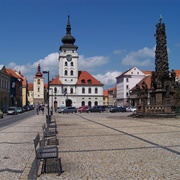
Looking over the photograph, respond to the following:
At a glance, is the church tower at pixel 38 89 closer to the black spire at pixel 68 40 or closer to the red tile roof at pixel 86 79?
the red tile roof at pixel 86 79

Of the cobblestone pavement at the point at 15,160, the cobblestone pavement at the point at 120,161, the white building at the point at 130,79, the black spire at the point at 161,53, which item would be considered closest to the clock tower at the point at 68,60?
the white building at the point at 130,79

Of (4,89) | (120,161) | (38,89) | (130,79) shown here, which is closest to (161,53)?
(120,161)

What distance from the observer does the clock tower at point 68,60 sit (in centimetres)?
10506

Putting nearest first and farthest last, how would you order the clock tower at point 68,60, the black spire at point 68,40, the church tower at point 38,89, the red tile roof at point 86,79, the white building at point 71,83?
the black spire at point 68,40 → the clock tower at point 68,60 → the white building at point 71,83 → the red tile roof at point 86,79 → the church tower at point 38,89

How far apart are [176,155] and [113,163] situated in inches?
94.1

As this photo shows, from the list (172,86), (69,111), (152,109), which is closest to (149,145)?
(152,109)

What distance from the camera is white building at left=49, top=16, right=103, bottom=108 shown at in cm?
10575

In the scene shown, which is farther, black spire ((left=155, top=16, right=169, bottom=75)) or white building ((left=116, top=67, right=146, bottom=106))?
white building ((left=116, top=67, right=146, bottom=106))

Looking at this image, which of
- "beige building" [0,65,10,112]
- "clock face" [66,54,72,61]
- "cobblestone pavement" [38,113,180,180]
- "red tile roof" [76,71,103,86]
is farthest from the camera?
"red tile roof" [76,71,103,86]

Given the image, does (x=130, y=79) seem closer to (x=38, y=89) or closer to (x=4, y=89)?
(x=38, y=89)

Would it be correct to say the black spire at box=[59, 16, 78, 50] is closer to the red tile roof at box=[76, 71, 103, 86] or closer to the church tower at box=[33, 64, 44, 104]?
the red tile roof at box=[76, 71, 103, 86]

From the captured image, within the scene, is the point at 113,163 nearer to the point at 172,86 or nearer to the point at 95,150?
the point at 95,150

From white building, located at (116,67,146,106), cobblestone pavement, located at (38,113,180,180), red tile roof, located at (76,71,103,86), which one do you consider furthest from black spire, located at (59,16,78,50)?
cobblestone pavement, located at (38,113,180,180)

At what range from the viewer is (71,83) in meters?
109
